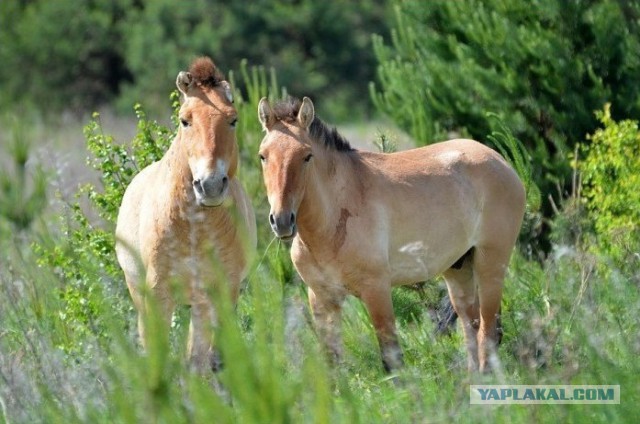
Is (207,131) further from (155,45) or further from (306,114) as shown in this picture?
(155,45)

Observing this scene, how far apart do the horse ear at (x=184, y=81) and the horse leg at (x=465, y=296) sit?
6.82 ft

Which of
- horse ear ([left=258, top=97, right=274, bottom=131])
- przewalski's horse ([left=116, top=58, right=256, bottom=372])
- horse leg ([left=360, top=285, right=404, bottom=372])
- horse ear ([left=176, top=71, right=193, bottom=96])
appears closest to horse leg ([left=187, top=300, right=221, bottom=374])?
przewalski's horse ([left=116, top=58, right=256, bottom=372])

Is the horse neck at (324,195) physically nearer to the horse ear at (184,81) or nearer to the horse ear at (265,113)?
the horse ear at (265,113)

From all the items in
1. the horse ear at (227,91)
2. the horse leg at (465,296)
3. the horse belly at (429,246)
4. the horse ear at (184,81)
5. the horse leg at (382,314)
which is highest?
the horse ear at (184,81)

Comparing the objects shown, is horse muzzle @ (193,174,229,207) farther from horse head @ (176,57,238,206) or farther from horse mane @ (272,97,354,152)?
horse mane @ (272,97,354,152)

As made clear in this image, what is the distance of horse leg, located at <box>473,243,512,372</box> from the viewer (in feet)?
23.4

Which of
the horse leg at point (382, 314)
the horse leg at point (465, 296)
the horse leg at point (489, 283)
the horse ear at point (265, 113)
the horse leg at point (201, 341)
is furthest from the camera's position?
the horse leg at point (465, 296)

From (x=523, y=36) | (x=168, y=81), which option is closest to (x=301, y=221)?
(x=523, y=36)

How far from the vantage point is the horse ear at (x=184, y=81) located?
6.53 m

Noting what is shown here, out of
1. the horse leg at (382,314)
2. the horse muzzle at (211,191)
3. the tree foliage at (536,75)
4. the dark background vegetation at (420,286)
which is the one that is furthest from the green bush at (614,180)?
the horse muzzle at (211,191)

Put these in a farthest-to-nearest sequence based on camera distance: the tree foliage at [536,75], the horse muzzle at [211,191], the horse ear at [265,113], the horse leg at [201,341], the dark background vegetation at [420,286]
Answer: the tree foliage at [536,75], the horse ear at [265,113], the horse leg at [201,341], the horse muzzle at [211,191], the dark background vegetation at [420,286]

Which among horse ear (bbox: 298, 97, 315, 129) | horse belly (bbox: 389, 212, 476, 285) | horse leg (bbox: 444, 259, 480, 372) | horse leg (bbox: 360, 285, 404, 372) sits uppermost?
horse ear (bbox: 298, 97, 315, 129)

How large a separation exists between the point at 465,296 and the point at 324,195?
136 cm

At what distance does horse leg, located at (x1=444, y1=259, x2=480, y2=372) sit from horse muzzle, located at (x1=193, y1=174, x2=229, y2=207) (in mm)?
1971
